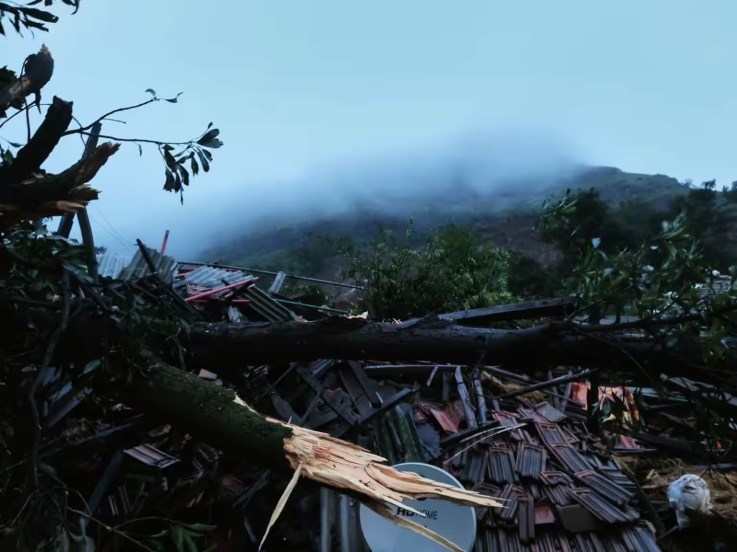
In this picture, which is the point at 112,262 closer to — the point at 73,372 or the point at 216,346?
the point at 216,346

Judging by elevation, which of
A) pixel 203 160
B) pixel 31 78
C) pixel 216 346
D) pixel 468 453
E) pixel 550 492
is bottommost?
pixel 550 492

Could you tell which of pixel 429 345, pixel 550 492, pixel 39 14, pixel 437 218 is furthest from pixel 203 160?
pixel 437 218

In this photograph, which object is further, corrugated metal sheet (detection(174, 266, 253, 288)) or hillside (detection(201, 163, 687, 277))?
hillside (detection(201, 163, 687, 277))

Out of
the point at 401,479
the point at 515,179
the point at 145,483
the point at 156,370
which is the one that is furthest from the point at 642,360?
the point at 515,179

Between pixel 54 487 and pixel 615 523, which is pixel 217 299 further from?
pixel 615 523

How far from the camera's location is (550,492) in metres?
4.59

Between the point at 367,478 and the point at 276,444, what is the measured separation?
44 centimetres

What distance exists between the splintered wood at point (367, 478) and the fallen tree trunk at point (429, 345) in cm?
83

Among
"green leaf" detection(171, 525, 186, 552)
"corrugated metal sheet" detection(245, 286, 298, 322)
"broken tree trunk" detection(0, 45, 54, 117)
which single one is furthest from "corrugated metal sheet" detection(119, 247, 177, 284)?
"green leaf" detection(171, 525, 186, 552)

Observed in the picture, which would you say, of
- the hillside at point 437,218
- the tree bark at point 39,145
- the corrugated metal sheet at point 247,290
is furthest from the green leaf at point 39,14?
the hillside at point 437,218

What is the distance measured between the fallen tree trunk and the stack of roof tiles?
6.20 ft

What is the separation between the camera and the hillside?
20000 millimetres

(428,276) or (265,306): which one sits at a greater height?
(265,306)

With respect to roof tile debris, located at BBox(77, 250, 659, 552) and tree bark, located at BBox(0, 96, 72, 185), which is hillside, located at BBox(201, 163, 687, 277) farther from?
tree bark, located at BBox(0, 96, 72, 185)
